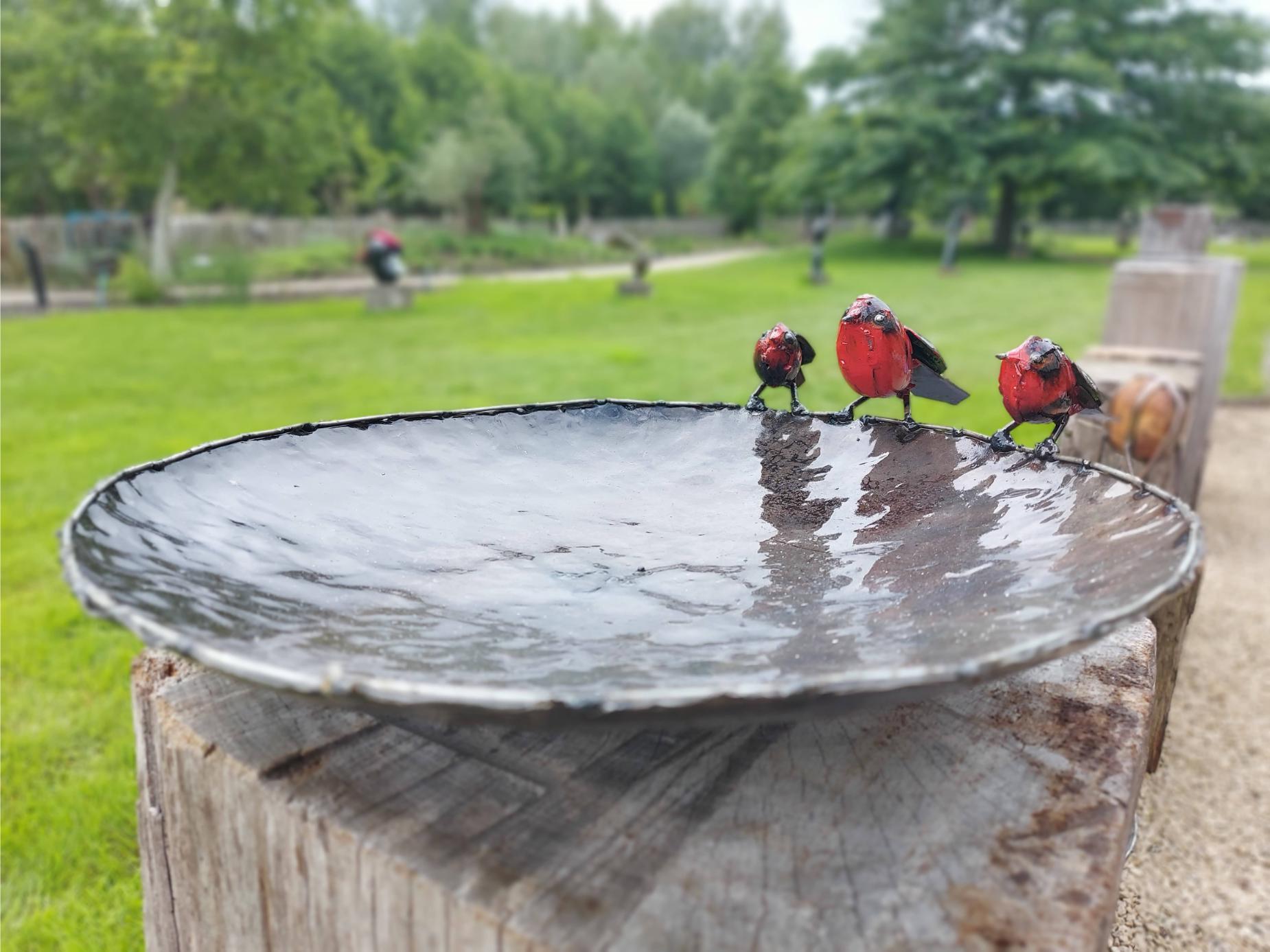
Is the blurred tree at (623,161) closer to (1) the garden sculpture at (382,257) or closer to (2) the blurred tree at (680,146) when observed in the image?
(2) the blurred tree at (680,146)

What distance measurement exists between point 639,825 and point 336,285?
1617 centimetres

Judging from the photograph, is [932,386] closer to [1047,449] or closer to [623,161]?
[1047,449]

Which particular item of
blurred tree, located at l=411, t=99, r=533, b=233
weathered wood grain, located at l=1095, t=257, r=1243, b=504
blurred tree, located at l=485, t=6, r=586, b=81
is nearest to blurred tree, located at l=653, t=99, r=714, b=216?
blurred tree, located at l=411, t=99, r=533, b=233

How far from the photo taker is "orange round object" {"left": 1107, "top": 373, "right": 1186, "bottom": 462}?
Answer: 3170mm

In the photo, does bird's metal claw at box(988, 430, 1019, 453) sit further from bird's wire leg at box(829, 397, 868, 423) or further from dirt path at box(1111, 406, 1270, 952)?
dirt path at box(1111, 406, 1270, 952)

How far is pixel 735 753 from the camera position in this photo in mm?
1119

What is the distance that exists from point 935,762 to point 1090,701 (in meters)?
0.28

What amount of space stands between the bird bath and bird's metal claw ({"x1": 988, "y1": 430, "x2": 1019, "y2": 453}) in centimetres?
2

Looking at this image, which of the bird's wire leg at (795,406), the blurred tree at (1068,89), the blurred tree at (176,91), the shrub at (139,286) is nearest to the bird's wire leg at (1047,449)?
the bird's wire leg at (795,406)

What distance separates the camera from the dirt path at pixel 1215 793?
222 centimetres

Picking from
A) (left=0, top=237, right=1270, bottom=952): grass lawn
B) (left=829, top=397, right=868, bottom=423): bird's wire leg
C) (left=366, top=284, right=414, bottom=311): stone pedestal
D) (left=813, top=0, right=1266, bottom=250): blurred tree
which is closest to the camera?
(left=829, top=397, right=868, bottom=423): bird's wire leg

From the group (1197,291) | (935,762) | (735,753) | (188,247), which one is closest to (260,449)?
(735,753)

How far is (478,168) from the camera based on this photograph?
26.3 meters

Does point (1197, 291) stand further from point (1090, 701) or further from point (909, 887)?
point (909, 887)
